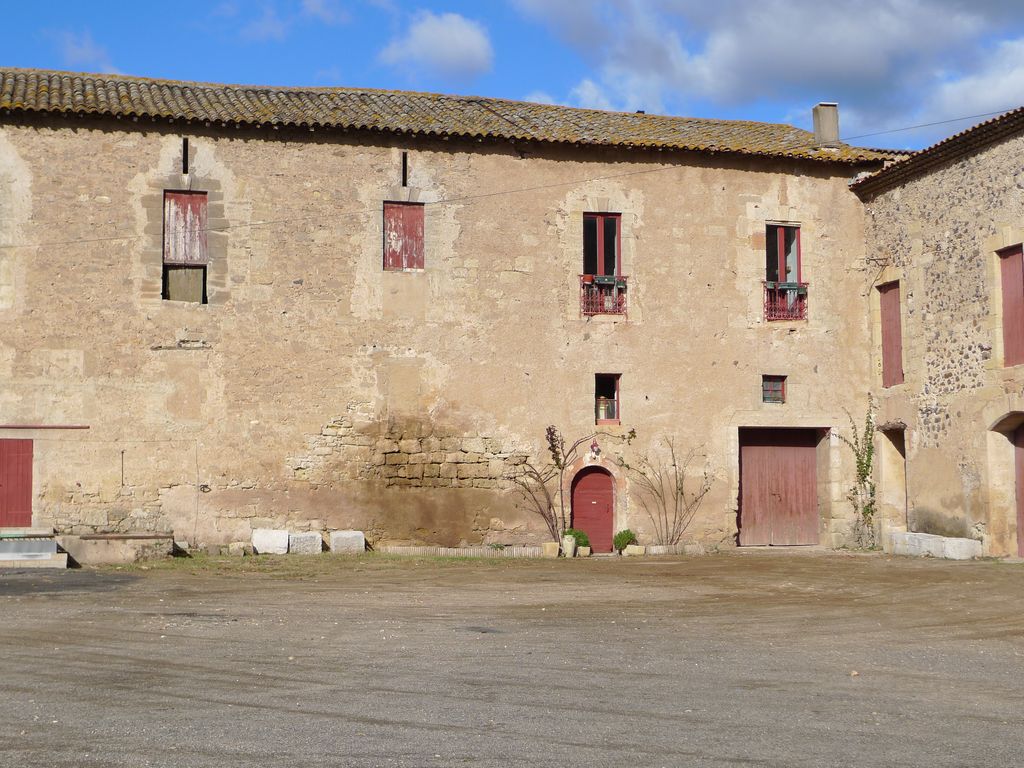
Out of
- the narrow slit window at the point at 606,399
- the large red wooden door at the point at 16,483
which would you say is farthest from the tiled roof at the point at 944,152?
the large red wooden door at the point at 16,483

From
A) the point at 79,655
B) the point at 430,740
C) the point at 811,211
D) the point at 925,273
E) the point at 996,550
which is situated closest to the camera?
the point at 430,740

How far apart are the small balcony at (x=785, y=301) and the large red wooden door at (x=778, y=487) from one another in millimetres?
2002

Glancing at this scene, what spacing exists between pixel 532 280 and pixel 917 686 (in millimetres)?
12403

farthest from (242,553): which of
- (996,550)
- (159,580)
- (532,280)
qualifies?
(996,550)

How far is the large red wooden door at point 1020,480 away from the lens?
17.4m

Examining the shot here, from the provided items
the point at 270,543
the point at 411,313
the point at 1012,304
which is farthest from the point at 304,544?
the point at 1012,304

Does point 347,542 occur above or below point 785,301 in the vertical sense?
below

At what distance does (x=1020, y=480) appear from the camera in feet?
57.2

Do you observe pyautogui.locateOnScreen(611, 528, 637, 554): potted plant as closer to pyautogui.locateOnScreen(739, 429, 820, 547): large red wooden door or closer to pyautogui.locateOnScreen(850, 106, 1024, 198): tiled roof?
pyautogui.locateOnScreen(739, 429, 820, 547): large red wooden door

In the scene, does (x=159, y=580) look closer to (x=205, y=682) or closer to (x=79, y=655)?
(x=79, y=655)

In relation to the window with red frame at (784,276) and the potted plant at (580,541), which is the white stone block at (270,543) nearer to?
the potted plant at (580,541)

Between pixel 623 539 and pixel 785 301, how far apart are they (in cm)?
505

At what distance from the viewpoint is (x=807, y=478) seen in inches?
830

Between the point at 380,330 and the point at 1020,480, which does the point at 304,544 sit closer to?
the point at 380,330
